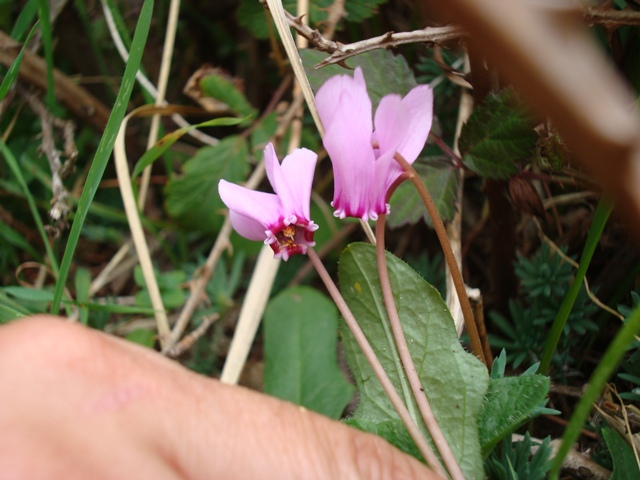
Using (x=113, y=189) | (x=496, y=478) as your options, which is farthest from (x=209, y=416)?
(x=113, y=189)

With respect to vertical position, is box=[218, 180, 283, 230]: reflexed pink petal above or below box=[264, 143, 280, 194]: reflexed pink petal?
below

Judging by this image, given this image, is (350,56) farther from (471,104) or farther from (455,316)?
(455,316)

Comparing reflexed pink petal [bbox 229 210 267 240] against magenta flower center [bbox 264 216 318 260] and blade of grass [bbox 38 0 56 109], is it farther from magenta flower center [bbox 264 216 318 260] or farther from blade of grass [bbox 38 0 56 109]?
blade of grass [bbox 38 0 56 109]

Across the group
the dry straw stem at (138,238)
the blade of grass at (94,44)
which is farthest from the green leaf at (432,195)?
the blade of grass at (94,44)

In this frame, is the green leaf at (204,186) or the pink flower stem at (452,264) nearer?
the pink flower stem at (452,264)

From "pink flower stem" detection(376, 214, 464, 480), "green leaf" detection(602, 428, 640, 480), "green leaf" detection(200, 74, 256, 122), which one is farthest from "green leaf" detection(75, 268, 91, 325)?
"green leaf" detection(602, 428, 640, 480)

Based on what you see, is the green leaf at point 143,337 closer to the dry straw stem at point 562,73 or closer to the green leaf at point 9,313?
the green leaf at point 9,313
